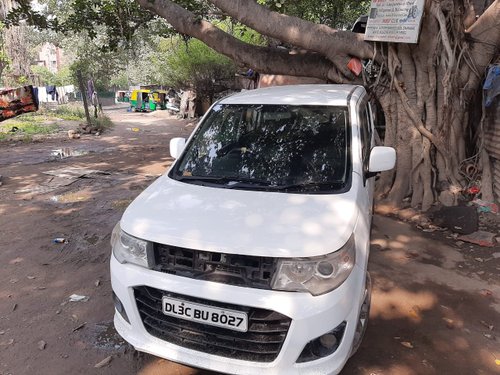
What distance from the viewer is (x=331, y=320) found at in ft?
6.64

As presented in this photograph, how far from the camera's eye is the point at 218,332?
2.15 meters

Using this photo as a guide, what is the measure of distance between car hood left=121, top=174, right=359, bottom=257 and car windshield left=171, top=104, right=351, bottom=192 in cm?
18

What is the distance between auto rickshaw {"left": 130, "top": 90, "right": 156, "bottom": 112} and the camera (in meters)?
31.7

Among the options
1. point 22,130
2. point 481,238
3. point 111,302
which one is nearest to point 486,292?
point 481,238

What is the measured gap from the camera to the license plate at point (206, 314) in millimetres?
2053

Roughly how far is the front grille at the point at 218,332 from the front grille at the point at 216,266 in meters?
0.13

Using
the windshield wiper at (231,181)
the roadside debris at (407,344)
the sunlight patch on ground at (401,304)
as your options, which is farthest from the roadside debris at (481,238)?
the windshield wiper at (231,181)

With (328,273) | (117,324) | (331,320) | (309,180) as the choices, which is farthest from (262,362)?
(309,180)

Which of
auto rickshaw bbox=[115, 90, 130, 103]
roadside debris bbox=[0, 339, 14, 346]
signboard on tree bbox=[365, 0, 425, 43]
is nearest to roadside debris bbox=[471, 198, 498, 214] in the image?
signboard on tree bbox=[365, 0, 425, 43]

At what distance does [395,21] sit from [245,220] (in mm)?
4566

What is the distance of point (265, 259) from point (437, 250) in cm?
335

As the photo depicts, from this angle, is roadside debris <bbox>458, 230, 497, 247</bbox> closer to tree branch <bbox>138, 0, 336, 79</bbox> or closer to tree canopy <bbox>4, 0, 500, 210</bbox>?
tree canopy <bbox>4, 0, 500, 210</bbox>

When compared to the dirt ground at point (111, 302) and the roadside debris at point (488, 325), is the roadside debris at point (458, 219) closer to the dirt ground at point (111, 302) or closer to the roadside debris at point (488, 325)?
the dirt ground at point (111, 302)

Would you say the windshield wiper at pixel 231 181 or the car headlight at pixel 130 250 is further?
the windshield wiper at pixel 231 181
